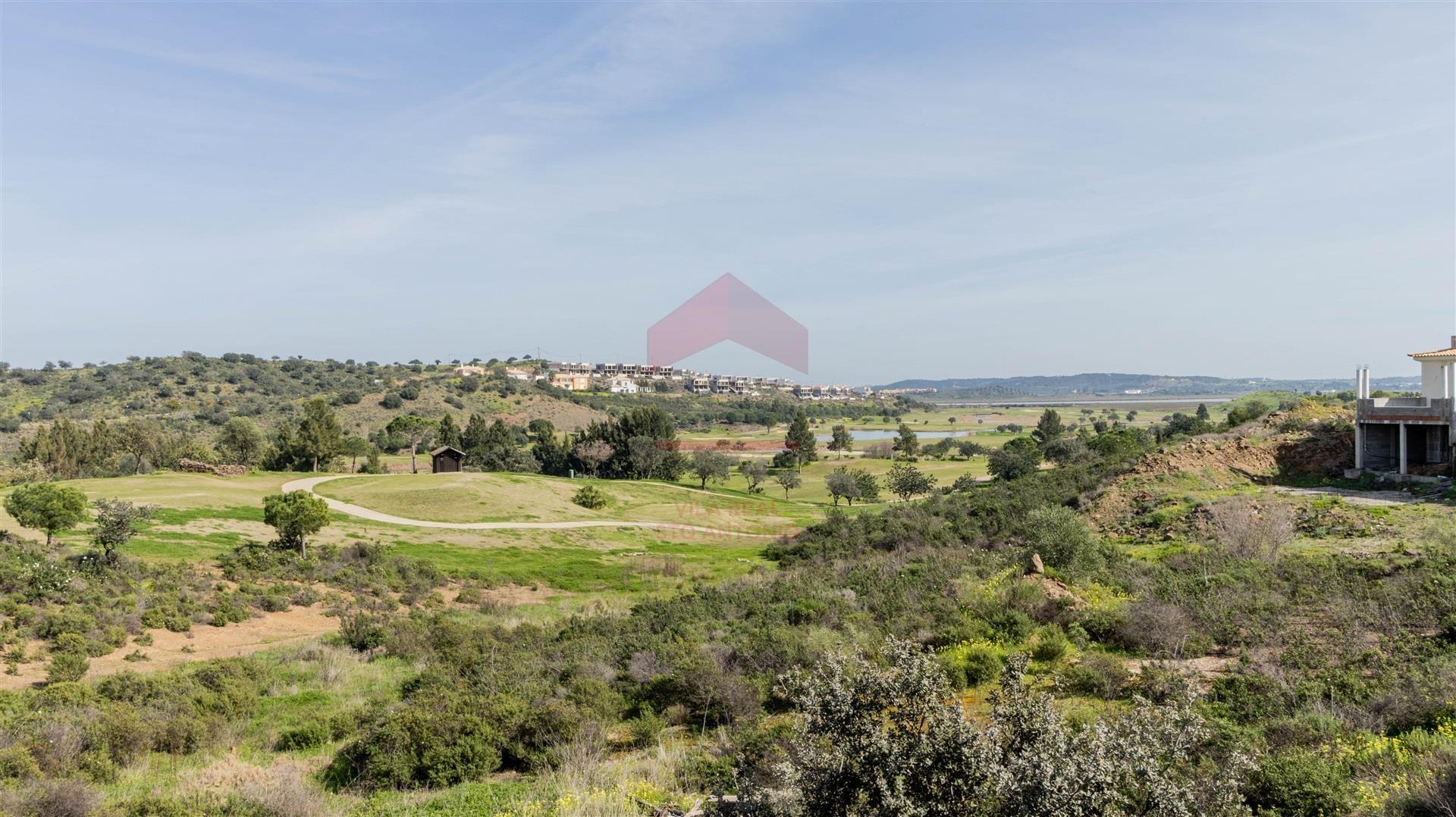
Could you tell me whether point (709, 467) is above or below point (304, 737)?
below

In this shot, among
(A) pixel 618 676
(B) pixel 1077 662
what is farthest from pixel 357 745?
(B) pixel 1077 662

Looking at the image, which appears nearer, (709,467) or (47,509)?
(47,509)

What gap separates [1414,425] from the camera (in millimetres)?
25938

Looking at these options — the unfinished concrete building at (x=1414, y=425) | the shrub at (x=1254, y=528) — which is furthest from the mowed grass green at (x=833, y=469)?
the shrub at (x=1254, y=528)

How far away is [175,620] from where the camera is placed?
17266 mm

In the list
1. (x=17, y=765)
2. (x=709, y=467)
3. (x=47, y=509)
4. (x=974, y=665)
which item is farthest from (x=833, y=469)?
(x=17, y=765)

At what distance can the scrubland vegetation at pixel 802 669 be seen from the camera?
4.86 meters

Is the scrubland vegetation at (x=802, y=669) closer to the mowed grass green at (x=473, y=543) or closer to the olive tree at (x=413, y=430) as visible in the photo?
the mowed grass green at (x=473, y=543)

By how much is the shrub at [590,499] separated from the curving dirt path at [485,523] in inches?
104

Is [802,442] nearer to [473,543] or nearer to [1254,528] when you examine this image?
[473,543]

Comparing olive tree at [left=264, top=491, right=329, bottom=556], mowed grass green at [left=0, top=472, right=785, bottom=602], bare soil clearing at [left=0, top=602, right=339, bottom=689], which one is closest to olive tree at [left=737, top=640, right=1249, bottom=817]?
bare soil clearing at [left=0, top=602, right=339, bottom=689]

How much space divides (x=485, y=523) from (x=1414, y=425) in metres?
38.0

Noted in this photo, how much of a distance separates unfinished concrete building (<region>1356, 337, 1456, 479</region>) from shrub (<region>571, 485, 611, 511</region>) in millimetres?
34963

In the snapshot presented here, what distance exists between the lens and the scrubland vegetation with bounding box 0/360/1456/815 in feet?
16.0
